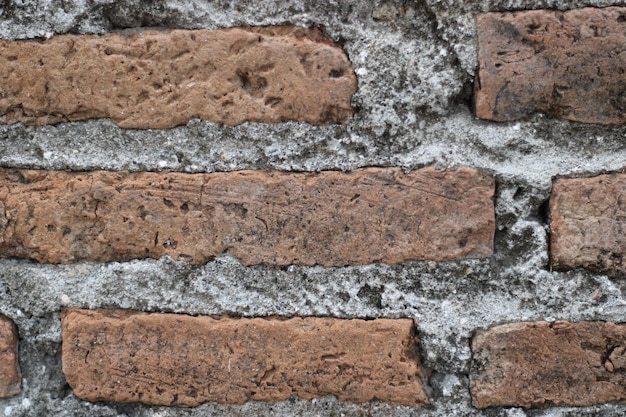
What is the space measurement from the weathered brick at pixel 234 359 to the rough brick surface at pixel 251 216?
0.07m

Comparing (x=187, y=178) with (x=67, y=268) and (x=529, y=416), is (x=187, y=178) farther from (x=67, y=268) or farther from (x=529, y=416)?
(x=529, y=416)

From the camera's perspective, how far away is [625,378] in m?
0.66

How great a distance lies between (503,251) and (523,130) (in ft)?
0.41

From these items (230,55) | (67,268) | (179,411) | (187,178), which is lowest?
(179,411)

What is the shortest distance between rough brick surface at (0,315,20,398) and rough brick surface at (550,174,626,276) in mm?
587

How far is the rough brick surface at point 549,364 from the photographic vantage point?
0.66 m

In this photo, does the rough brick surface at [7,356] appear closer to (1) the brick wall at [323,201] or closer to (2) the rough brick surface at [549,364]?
(1) the brick wall at [323,201]

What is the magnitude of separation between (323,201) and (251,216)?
8 centimetres

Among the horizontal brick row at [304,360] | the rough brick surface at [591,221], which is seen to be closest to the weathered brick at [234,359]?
the horizontal brick row at [304,360]

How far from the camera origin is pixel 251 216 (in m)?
0.68

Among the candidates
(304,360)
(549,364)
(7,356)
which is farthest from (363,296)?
(7,356)

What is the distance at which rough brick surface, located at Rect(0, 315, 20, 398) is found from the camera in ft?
2.34

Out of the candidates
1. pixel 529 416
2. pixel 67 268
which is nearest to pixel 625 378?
pixel 529 416

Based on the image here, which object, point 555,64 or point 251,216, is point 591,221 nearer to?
point 555,64
